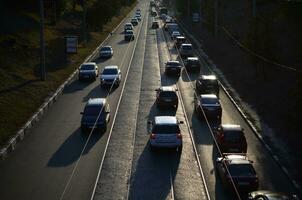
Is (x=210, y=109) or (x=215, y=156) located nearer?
(x=215, y=156)

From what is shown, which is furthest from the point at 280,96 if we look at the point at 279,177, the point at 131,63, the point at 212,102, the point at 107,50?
the point at 107,50

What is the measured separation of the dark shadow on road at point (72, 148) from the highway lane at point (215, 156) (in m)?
5.74

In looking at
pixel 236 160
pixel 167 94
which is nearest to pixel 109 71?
pixel 167 94

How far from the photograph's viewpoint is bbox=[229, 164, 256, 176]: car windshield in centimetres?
2177

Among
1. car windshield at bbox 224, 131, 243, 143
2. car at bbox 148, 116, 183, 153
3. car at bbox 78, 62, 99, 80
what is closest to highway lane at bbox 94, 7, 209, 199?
car at bbox 148, 116, 183, 153

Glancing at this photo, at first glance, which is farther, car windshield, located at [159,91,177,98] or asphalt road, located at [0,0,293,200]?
car windshield, located at [159,91,177,98]

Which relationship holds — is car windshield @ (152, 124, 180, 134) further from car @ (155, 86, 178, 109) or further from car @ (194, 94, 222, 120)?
car @ (155, 86, 178, 109)

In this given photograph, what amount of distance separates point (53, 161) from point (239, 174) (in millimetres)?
9415

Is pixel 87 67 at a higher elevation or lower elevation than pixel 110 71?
higher

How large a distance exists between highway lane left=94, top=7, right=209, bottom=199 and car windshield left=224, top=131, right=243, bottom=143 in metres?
1.96

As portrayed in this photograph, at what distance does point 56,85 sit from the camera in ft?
148

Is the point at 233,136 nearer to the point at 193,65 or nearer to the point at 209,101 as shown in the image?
the point at 209,101

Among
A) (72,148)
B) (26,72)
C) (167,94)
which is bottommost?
(72,148)

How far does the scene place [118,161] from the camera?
26328mm
